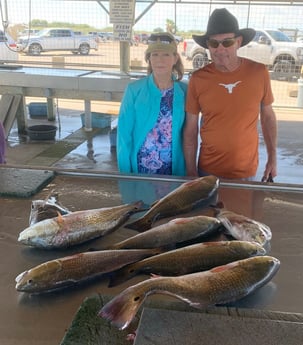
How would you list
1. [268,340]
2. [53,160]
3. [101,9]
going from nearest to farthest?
[268,340] < [53,160] < [101,9]

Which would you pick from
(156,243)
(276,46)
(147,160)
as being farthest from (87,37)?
(156,243)

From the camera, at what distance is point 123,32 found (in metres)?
7.59

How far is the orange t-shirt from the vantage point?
3.01m

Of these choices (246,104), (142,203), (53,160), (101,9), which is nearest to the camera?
(142,203)

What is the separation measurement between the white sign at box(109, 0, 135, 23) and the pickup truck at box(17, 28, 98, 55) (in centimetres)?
351

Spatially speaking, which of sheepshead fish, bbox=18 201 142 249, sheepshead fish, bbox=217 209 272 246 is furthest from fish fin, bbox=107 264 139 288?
sheepshead fish, bbox=217 209 272 246

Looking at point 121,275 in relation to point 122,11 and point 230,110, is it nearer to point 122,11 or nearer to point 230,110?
point 230,110

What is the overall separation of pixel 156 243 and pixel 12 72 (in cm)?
647

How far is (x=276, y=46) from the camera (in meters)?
11.3

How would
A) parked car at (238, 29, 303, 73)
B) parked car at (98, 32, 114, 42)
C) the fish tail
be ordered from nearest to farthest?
the fish tail → parked car at (98, 32, 114, 42) → parked car at (238, 29, 303, 73)

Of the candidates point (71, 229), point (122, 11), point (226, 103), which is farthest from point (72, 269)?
point (122, 11)

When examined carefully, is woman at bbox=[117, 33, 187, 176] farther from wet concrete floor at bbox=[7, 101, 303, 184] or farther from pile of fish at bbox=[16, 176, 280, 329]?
wet concrete floor at bbox=[7, 101, 303, 184]

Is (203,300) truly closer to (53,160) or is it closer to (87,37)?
(53,160)

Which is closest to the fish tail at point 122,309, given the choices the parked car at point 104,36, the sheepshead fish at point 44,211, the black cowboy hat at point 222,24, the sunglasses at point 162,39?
the sheepshead fish at point 44,211
